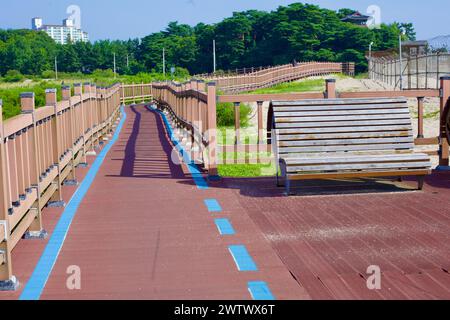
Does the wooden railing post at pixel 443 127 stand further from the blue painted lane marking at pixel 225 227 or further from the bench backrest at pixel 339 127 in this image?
the blue painted lane marking at pixel 225 227

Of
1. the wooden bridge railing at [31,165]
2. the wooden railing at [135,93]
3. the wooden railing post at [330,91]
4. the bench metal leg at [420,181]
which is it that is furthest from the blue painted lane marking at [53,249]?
the wooden railing at [135,93]

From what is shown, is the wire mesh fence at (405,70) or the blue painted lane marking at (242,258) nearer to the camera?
the blue painted lane marking at (242,258)

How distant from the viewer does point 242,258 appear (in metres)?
6.32

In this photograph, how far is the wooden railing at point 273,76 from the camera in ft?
190

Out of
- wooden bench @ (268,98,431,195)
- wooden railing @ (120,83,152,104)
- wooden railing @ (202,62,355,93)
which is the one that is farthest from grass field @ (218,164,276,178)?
wooden railing @ (120,83,152,104)

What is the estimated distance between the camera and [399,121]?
9.79 m

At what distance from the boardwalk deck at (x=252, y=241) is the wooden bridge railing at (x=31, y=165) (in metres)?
0.25

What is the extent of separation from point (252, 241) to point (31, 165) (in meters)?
2.34

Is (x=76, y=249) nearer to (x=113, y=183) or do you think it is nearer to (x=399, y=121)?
(x=113, y=183)

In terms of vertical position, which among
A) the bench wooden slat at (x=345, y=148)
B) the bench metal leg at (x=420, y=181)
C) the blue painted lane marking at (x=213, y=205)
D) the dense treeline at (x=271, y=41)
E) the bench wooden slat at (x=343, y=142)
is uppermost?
the dense treeline at (x=271, y=41)

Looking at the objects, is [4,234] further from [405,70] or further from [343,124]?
[405,70]

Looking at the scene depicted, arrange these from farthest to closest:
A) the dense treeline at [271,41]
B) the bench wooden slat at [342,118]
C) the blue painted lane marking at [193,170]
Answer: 1. the dense treeline at [271,41]
2. the blue painted lane marking at [193,170]
3. the bench wooden slat at [342,118]

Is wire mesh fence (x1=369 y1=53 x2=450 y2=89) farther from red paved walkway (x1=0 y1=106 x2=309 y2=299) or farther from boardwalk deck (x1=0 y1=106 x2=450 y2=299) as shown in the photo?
red paved walkway (x1=0 y1=106 x2=309 y2=299)
